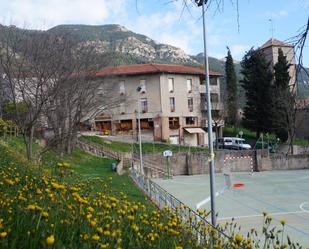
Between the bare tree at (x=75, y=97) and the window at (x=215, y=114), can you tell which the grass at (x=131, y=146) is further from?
the bare tree at (x=75, y=97)

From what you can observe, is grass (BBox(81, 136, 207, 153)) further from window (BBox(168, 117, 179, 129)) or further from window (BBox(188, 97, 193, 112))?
window (BBox(188, 97, 193, 112))

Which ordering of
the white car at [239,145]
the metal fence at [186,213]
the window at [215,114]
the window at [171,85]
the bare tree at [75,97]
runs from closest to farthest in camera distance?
the metal fence at [186,213], the bare tree at [75,97], the white car at [239,145], the window at [171,85], the window at [215,114]

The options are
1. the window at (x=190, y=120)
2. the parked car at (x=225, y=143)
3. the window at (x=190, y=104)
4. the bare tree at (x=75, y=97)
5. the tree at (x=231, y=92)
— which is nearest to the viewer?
the bare tree at (x=75, y=97)

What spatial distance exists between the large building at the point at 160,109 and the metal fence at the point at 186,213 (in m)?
28.4

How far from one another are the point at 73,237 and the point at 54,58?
56.8 ft

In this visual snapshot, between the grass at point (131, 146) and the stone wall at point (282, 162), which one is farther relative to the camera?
the grass at point (131, 146)

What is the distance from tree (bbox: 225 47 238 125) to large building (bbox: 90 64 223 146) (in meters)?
Result: 6.10

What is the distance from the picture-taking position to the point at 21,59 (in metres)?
18.2

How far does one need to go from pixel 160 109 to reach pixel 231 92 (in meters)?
17.9

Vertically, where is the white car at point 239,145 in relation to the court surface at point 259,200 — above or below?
above

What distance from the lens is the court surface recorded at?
57.1 feet

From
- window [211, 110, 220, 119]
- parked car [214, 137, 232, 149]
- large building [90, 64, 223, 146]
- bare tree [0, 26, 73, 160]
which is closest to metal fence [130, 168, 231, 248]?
bare tree [0, 26, 73, 160]

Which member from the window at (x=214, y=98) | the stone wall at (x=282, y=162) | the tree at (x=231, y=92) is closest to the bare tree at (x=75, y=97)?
the stone wall at (x=282, y=162)

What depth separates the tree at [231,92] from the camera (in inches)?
2511
